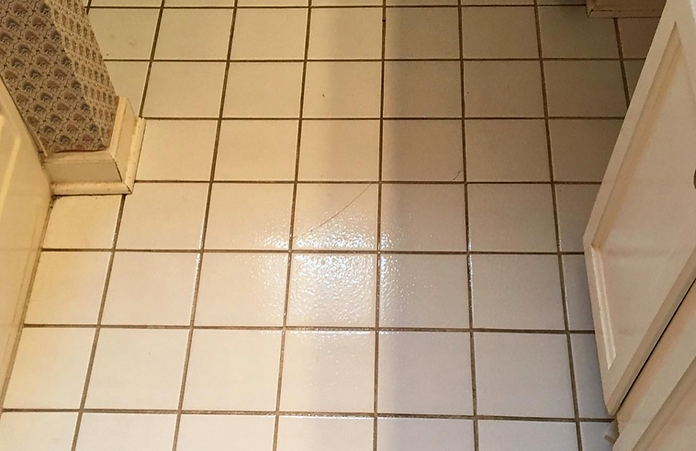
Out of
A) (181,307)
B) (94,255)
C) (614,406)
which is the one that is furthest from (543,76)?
(94,255)

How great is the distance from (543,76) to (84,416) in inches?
47.6

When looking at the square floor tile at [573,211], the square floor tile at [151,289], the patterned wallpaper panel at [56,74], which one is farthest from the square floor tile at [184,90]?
the square floor tile at [573,211]

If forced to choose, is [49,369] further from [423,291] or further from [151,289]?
[423,291]

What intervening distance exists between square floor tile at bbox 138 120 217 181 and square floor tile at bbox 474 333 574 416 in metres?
0.70

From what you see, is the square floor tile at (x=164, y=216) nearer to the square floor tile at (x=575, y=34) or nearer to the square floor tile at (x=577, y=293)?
the square floor tile at (x=577, y=293)

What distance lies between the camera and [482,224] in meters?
1.34

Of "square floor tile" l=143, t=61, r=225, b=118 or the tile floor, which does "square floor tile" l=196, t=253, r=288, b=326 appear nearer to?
the tile floor

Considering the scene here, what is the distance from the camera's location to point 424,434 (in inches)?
45.4

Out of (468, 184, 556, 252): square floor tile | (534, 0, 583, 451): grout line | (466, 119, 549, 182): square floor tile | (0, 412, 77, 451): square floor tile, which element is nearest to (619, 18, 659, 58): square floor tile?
(534, 0, 583, 451): grout line

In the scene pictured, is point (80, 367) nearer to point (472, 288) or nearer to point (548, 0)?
point (472, 288)

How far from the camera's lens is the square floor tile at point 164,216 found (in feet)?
4.42

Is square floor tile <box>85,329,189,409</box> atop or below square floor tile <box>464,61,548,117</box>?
below

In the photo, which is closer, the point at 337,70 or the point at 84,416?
the point at 84,416

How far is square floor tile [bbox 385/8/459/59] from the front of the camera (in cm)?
156
